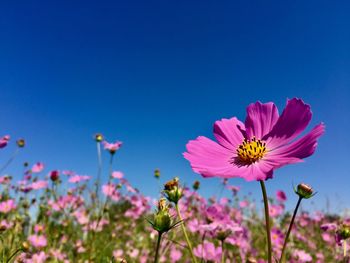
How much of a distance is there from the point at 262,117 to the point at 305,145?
0.20 m

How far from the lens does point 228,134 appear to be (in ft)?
3.21

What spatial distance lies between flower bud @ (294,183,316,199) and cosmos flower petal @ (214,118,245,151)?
19cm

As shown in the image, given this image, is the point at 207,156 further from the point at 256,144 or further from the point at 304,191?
the point at 304,191

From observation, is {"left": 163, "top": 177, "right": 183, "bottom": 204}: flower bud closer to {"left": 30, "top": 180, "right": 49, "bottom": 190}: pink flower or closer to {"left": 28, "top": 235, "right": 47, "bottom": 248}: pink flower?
{"left": 28, "top": 235, "right": 47, "bottom": 248}: pink flower

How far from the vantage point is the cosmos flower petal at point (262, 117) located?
3.08 ft

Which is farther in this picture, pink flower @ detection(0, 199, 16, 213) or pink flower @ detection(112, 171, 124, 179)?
pink flower @ detection(112, 171, 124, 179)

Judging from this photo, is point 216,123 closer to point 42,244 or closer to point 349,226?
point 349,226

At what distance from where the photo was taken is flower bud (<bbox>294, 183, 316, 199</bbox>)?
0.83m

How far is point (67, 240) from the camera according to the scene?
9.63 feet

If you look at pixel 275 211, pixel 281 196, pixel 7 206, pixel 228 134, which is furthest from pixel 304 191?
pixel 281 196

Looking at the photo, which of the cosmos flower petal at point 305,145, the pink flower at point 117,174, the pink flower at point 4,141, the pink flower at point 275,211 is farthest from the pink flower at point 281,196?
the cosmos flower petal at point 305,145

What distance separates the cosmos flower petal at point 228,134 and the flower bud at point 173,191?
0.56 ft

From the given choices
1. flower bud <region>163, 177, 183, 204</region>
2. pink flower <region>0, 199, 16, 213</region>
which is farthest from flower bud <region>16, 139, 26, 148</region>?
flower bud <region>163, 177, 183, 204</region>

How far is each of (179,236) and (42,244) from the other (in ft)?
5.22
